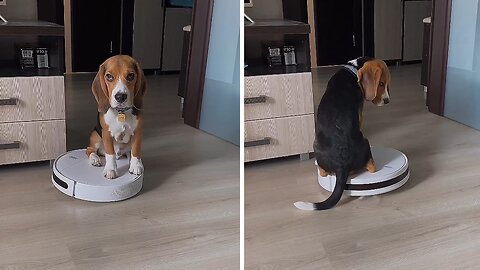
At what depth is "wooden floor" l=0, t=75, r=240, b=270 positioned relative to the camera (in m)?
1.06

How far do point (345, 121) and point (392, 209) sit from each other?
0.72 ft

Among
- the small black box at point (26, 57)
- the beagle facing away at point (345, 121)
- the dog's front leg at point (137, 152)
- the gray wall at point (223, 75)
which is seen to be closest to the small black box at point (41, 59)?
the small black box at point (26, 57)

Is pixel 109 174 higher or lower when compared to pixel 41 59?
lower

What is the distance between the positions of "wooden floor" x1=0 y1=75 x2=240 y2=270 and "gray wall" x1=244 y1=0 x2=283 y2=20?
0.26m

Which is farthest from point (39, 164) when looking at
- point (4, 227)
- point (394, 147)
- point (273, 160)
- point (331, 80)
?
point (394, 147)

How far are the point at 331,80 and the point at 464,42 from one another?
0.34m

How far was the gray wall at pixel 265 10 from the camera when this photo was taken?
0.98m

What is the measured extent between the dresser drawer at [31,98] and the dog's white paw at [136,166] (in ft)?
0.69

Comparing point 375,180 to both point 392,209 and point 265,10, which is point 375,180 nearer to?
point 392,209

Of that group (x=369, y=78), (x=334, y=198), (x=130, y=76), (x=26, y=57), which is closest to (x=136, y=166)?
(x=130, y=76)

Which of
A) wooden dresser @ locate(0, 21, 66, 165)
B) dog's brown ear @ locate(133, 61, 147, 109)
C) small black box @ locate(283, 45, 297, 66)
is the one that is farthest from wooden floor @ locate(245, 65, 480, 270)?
wooden dresser @ locate(0, 21, 66, 165)

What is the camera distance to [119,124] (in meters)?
1.33

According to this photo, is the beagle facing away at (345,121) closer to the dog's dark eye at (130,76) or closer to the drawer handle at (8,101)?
the dog's dark eye at (130,76)

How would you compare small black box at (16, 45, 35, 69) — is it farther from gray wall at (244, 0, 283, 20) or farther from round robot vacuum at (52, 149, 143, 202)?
gray wall at (244, 0, 283, 20)
